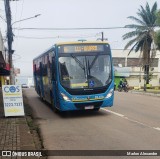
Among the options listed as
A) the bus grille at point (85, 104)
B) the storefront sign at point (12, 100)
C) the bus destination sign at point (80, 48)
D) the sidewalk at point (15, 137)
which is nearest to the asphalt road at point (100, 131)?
the bus grille at point (85, 104)

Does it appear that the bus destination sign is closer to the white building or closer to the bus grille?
the bus grille

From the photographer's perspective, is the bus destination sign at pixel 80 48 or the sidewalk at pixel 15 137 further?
the bus destination sign at pixel 80 48

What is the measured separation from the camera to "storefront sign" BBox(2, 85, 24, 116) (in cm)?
1299

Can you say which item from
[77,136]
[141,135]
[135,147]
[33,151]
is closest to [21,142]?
[33,151]

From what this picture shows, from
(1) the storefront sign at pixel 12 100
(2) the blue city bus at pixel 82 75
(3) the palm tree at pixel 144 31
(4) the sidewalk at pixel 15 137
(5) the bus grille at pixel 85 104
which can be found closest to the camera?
(4) the sidewalk at pixel 15 137

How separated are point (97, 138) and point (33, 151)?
2.61m

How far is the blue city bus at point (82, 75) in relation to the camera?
44.1 feet

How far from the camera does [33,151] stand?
7156 millimetres

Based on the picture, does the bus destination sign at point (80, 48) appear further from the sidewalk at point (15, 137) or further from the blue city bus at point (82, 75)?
the sidewalk at point (15, 137)

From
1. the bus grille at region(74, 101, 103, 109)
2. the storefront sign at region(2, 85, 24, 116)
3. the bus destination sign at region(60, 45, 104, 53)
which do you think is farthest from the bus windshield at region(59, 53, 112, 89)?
the storefront sign at region(2, 85, 24, 116)

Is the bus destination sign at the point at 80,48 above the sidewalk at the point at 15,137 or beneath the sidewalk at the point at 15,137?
above

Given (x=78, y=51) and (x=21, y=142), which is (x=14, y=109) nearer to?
(x=78, y=51)

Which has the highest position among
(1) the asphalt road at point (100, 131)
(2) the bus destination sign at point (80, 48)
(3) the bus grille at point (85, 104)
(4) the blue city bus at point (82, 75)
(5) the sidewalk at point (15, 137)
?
(2) the bus destination sign at point (80, 48)

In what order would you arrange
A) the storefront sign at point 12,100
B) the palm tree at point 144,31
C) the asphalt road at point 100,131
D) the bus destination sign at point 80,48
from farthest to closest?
the palm tree at point 144,31 < the bus destination sign at point 80,48 < the storefront sign at point 12,100 < the asphalt road at point 100,131
